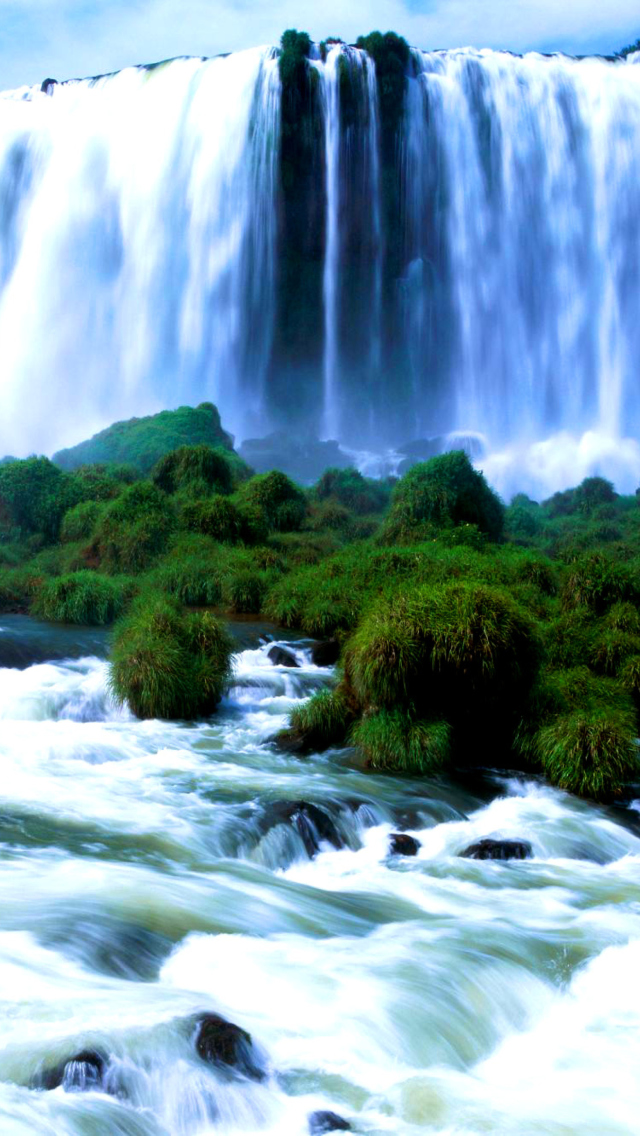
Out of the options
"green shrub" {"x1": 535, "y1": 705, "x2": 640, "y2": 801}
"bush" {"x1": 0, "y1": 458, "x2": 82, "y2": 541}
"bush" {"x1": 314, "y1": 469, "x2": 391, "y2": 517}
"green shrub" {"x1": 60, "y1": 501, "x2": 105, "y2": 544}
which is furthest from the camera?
"bush" {"x1": 314, "y1": 469, "x2": 391, "y2": 517}

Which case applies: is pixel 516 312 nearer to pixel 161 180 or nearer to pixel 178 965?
pixel 161 180

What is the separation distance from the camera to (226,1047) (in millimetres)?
4605

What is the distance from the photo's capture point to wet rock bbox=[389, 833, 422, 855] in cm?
821

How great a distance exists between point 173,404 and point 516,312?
1526cm

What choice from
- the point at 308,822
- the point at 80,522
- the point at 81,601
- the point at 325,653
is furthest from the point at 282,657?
the point at 80,522

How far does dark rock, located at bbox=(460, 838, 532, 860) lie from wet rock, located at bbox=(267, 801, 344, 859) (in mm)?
1052

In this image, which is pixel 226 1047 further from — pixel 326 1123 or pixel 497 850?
pixel 497 850

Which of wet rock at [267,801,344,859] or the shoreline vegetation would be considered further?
the shoreline vegetation

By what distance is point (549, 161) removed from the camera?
4247 centimetres

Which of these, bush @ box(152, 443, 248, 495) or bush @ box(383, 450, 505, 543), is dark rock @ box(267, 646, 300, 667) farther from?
bush @ box(152, 443, 248, 495)

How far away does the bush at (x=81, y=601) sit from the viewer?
16.2 m

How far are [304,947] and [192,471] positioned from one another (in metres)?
19.0

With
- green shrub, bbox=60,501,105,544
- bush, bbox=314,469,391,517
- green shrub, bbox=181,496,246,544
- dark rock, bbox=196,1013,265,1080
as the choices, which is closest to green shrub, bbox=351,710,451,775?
dark rock, bbox=196,1013,265,1080

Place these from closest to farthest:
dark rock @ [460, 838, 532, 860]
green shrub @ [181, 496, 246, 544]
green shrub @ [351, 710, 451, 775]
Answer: dark rock @ [460, 838, 532, 860] → green shrub @ [351, 710, 451, 775] → green shrub @ [181, 496, 246, 544]
